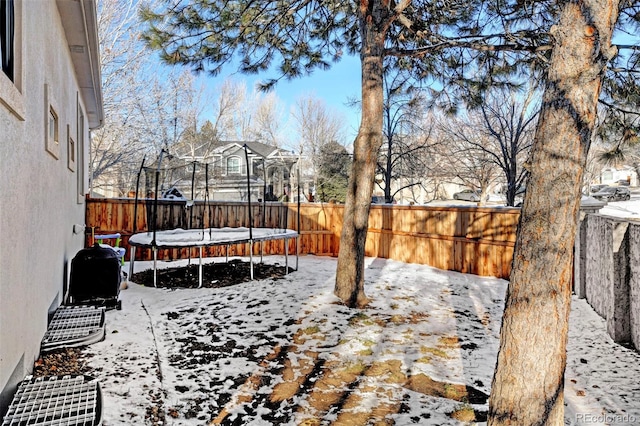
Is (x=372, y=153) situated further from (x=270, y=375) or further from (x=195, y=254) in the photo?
(x=195, y=254)

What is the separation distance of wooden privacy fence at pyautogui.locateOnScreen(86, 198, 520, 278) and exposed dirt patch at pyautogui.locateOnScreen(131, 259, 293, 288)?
0.78 m

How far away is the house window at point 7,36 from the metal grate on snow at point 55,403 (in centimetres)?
165

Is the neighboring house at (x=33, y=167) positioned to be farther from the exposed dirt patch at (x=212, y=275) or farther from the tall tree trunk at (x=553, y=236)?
the tall tree trunk at (x=553, y=236)

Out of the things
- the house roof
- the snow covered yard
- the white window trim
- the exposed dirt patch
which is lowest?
the snow covered yard

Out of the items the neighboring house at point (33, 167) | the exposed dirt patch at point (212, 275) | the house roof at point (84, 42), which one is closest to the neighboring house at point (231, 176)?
the exposed dirt patch at point (212, 275)

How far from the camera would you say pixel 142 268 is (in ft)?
26.0

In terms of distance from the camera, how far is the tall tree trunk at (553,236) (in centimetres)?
201

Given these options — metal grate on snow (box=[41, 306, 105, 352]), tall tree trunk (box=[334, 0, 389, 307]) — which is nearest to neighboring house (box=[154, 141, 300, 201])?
tall tree trunk (box=[334, 0, 389, 307])

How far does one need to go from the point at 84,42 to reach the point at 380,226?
22.3ft

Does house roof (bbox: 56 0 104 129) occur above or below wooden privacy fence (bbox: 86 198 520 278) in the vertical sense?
above

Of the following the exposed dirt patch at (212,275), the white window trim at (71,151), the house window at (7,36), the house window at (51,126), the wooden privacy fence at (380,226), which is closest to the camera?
the house window at (7,36)

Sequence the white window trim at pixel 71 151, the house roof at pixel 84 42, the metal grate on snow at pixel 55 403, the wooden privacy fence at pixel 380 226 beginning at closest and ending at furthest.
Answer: the metal grate on snow at pixel 55 403 < the house roof at pixel 84 42 < the white window trim at pixel 71 151 < the wooden privacy fence at pixel 380 226

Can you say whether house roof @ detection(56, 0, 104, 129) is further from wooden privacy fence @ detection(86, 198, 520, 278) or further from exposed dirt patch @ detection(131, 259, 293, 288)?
exposed dirt patch @ detection(131, 259, 293, 288)

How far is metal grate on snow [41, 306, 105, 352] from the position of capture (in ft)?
10.2
